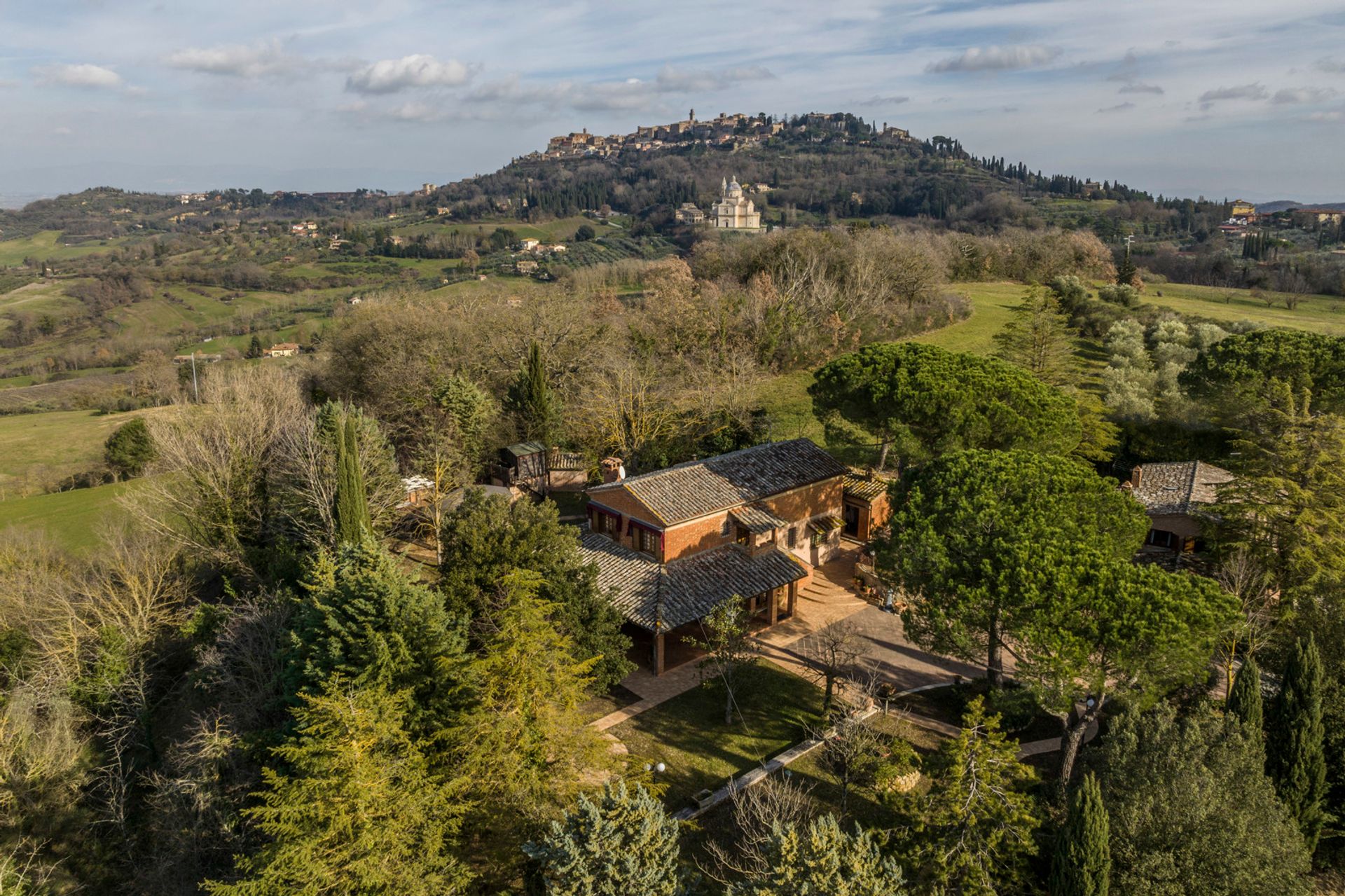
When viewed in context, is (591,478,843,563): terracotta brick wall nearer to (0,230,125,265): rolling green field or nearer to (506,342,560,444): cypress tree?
(506,342,560,444): cypress tree

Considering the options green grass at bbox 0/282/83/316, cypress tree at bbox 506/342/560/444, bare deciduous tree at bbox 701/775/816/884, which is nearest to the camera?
bare deciduous tree at bbox 701/775/816/884

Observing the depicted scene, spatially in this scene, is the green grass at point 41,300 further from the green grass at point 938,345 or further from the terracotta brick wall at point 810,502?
the terracotta brick wall at point 810,502

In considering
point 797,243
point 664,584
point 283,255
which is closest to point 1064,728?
point 664,584

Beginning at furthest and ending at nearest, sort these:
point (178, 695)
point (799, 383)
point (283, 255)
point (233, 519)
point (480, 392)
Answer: point (283, 255) < point (799, 383) < point (480, 392) < point (233, 519) < point (178, 695)

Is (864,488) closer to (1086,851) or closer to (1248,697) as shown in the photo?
(1248,697)

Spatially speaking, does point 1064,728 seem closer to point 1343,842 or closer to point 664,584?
point 1343,842

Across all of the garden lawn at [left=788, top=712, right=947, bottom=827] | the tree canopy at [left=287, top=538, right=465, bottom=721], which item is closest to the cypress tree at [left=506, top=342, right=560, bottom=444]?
the tree canopy at [left=287, top=538, right=465, bottom=721]
